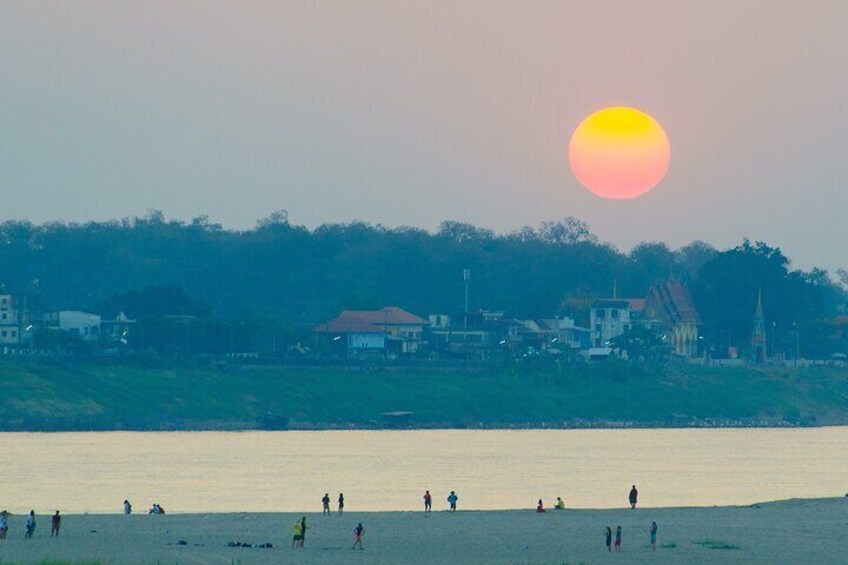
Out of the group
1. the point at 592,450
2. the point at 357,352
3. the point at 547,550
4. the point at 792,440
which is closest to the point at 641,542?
the point at 547,550

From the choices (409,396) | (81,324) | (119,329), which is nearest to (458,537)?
(409,396)

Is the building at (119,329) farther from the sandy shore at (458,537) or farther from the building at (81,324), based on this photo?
the sandy shore at (458,537)

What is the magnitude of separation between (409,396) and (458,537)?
341 ft

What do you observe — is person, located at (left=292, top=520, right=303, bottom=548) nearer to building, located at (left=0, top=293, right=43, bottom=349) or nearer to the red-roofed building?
building, located at (left=0, top=293, right=43, bottom=349)

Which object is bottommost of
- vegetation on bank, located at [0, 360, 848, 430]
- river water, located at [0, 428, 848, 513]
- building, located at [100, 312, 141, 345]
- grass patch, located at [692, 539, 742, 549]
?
grass patch, located at [692, 539, 742, 549]

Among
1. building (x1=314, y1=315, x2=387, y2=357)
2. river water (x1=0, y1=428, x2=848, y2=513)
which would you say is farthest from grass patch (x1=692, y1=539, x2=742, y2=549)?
building (x1=314, y1=315, x2=387, y2=357)

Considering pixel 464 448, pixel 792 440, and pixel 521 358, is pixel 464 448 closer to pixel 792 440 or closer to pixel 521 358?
pixel 792 440

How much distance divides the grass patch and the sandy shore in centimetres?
6

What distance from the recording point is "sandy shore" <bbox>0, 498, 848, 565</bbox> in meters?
51.8

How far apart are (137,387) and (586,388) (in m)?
42.4

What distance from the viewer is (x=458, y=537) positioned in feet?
188

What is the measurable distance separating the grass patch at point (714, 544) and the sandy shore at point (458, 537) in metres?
0.06

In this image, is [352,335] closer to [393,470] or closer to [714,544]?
[393,470]

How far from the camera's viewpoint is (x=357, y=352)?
7461 inches
